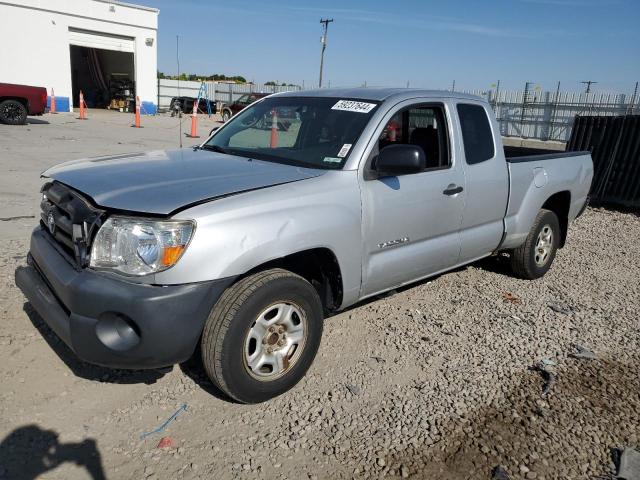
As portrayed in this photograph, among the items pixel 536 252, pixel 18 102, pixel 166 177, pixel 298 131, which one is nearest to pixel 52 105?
pixel 18 102

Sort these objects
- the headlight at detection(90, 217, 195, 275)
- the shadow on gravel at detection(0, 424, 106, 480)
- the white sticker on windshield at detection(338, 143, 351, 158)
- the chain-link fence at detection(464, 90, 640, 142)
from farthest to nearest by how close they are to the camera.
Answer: the chain-link fence at detection(464, 90, 640, 142)
the white sticker on windshield at detection(338, 143, 351, 158)
the headlight at detection(90, 217, 195, 275)
the shadow on gravel at detection(0, 424, 106, 480)

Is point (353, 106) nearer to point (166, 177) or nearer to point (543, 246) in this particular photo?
point (166, 177)

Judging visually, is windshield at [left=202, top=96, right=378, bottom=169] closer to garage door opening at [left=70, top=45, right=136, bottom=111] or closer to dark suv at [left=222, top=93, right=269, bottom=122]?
dark suv at [left=222, top=93, right=269, bottom=122]

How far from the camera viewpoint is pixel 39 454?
262cm

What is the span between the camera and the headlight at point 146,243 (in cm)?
261

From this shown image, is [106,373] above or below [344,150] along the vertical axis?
below

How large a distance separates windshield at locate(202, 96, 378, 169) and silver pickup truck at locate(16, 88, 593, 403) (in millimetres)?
13

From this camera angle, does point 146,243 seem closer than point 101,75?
Yes

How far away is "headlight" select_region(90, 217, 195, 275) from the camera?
8.57 ft

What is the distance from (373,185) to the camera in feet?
11.4

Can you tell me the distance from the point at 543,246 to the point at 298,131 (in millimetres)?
3053

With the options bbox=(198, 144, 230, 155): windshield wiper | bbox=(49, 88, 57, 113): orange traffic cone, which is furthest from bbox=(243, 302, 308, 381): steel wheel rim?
bbox=(49, 88, 57, 113): orange traffic cone

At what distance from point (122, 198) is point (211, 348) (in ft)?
3.04

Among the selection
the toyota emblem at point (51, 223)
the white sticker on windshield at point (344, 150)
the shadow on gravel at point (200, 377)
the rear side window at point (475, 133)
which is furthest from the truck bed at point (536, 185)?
the toyota emblem at point (51, 223)
